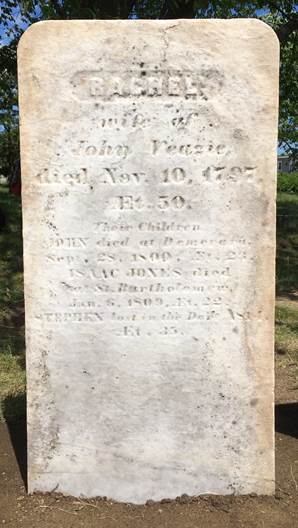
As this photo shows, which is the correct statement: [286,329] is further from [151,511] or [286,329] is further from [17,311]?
[151,511]

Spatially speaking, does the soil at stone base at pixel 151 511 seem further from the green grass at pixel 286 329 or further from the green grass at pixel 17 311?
the green grass at pixel 286 329

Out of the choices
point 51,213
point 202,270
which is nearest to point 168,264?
point 202,270

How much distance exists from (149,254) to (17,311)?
4961 millimetres

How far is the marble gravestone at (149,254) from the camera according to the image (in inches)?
105

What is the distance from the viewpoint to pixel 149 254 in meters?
2.78

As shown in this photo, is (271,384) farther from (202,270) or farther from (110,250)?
(110,250)

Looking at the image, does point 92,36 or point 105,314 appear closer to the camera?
point 92,36

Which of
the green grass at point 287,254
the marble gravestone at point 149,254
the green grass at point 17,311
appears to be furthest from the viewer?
the green grass at point 287,254

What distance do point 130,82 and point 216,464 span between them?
6.41ft

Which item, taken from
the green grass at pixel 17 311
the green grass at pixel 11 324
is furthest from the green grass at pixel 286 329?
the green grass at pixel 11 324

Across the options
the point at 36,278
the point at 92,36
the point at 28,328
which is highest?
the point at 92,36

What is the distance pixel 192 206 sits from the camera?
2.74 meters

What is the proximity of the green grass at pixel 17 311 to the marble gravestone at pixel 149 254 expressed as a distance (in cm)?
140

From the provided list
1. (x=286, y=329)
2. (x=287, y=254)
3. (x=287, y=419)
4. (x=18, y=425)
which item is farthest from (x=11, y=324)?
(x=287, y=254)
